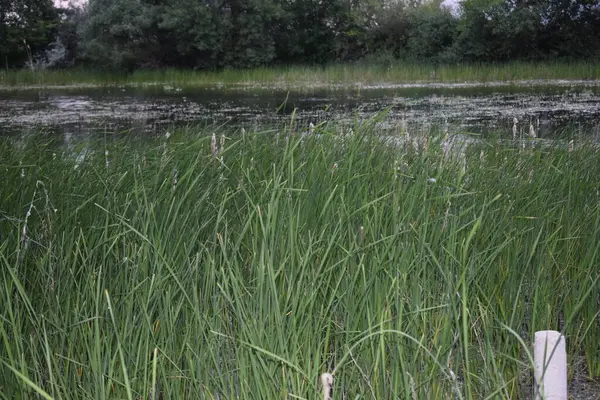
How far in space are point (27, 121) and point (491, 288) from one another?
8.21 m

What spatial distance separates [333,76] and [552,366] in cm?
1818

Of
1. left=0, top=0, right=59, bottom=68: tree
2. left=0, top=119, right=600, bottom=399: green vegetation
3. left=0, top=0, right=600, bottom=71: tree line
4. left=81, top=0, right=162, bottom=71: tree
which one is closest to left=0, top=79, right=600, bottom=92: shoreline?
left=81, top=0, right=162, bottom=71: tree

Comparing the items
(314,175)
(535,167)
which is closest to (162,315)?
(314,175)

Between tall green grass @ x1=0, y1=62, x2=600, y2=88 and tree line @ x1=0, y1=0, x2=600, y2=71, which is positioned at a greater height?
tree line @ x1=0, y1=0, x2=600, y2=71

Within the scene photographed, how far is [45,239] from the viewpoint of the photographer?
2285mm

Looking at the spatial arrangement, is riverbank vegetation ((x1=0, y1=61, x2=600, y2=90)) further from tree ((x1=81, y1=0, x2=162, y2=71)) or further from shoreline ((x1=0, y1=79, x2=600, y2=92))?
tree ((x1=81, y1=0, x2=162, y2=71))

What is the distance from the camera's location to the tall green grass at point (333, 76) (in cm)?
1864

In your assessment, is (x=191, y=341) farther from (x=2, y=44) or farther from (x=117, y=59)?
(x=2, y=44)

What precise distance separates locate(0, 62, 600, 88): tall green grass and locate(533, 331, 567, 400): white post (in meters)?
16.7

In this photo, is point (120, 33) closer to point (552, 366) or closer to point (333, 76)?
point (333, 76)

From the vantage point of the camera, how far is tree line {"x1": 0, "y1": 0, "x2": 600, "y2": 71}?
22.5 m

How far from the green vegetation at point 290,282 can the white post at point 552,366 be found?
2.5 inches

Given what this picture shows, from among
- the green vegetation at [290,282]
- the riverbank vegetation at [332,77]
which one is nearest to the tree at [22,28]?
the riverbank vegetation at [332,77]

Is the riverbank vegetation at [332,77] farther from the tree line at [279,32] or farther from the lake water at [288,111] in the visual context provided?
the lake water at [288,111]
